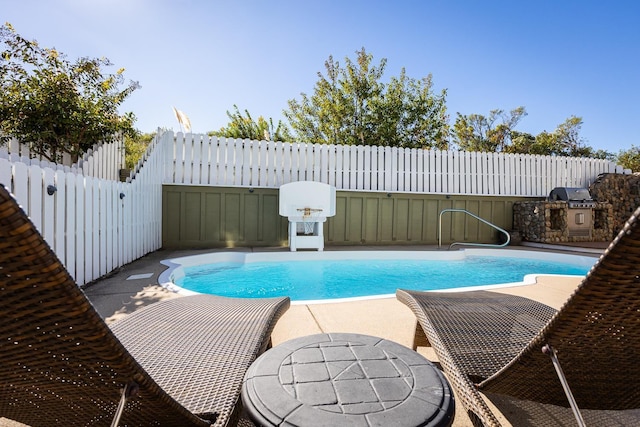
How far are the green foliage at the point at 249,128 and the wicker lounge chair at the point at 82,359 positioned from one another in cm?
1208

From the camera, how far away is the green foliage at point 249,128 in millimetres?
13094

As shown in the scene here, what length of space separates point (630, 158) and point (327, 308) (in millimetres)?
28560

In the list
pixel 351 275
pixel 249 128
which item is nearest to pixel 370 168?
pixel 351 275

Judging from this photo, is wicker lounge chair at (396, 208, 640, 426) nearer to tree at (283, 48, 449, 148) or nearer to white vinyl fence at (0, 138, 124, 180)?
white vinyl fence at (0, 138, 124, 180)

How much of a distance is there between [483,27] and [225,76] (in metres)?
8.86

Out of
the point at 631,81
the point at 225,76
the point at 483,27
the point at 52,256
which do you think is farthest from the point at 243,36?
the point at 631,81

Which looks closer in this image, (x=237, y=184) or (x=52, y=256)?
(x=52, y=256)

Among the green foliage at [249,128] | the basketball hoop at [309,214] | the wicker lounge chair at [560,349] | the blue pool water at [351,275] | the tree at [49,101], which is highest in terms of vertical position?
the green foliage at [249,128]

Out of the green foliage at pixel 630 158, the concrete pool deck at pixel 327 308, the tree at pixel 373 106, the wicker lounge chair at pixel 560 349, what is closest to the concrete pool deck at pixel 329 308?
the concrete pool deck at pixel 327 308

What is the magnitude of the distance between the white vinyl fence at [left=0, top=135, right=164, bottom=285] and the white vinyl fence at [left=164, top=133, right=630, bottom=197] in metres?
1.27

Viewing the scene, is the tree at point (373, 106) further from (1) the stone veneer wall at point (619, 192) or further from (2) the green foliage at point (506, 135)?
(2) the green foliage at point (506, 135)

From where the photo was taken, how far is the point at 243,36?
8.39 m

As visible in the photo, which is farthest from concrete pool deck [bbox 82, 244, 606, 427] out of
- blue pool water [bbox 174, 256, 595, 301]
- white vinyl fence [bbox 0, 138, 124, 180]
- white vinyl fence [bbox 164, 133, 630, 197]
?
white vinyl fence [bbox 164, 133, 630, 197]

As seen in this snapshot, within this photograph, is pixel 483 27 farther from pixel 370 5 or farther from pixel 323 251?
pixel 323 251
